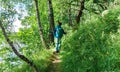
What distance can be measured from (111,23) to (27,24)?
90.5ft

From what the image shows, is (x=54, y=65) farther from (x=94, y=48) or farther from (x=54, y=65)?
(x=94, y=48)

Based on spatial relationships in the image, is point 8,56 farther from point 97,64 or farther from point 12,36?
point 97,64

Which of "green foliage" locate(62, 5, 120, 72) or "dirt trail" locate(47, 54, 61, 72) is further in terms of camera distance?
"dirt trail" locate(47, 54, 61, 72)

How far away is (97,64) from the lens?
13047mm

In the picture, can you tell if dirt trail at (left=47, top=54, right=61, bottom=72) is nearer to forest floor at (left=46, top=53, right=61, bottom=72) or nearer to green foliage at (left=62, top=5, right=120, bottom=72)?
forest floor at (left=46, top=53, right=61, bottom=72)

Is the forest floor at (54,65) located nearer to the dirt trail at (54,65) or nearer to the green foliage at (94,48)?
the dirt trail at (54,65)

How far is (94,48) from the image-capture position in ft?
45.1

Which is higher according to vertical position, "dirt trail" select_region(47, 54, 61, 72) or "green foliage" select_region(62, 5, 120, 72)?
"green foliage" select_region(62, 5, 120, 72)

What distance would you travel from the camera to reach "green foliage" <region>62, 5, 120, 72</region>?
12.4 m

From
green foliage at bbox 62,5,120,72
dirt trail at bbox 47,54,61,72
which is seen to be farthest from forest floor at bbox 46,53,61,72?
green foliage at bbox 62,5,120,72

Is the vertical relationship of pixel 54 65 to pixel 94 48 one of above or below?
below

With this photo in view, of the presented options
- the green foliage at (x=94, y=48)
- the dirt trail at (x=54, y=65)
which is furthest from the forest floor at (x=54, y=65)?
the green foliage at (x=94, y=48)

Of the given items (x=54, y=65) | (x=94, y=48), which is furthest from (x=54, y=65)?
(x=94, y=48)

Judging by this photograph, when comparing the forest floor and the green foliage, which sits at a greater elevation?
the green foliage
